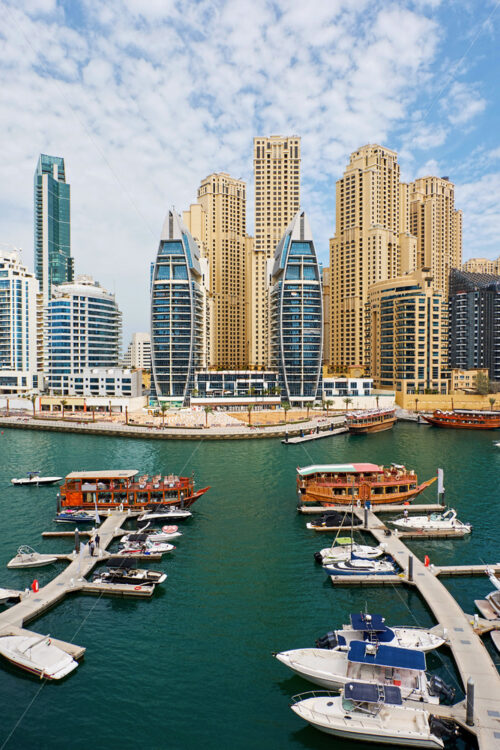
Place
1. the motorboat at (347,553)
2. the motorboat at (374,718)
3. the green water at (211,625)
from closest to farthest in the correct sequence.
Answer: the motorboat at (374,718), the green water at (211,625), the motorboat at (347,553)

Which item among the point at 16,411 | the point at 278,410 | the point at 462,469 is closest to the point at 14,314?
the point at 16,411

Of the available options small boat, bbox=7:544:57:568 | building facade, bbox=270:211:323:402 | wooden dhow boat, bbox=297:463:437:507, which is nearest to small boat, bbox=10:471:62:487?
small boat, bbox=7:544:57:568

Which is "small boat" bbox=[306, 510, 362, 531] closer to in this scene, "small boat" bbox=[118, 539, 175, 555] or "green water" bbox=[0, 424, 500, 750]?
"green water" bbox=[0, 424, 500, 750]

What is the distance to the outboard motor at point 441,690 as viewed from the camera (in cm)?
2786

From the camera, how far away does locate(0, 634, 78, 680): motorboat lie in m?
30.5

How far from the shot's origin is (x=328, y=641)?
1272 inches

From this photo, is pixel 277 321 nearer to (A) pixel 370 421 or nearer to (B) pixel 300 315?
(B) pixel 300 315

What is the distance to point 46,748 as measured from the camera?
25328 millimetres

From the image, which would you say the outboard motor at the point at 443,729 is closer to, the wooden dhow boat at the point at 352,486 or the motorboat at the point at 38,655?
the motorboat at the point at 38,655

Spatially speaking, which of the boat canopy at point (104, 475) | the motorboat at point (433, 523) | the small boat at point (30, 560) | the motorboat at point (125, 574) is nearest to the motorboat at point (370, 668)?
the motorboat at point (125, 574)

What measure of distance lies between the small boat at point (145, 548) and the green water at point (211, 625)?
114cm

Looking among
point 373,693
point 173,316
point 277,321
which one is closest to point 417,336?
point 277,321

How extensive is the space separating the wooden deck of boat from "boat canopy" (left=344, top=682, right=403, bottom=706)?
404cm

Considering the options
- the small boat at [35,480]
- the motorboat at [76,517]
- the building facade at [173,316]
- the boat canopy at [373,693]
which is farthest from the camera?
the building facade at [173,316]
